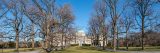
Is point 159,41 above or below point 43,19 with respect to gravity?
below

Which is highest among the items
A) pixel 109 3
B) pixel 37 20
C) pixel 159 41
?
pixel 109 3

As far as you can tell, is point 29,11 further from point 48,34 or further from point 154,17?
point 154,17

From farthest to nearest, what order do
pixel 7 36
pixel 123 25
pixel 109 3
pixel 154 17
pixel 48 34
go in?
pixel 123 25
pixel 154 17
pixel 109 3
pixel 48 34
pixel 7 36

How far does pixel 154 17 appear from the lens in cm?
4584

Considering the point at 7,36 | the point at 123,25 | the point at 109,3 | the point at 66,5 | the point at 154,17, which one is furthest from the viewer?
the point at 123,25

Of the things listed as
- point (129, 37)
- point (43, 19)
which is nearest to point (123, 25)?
point (129, 37)

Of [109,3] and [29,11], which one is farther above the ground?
[109,3]

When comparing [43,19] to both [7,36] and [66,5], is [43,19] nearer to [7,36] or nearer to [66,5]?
[7,36]

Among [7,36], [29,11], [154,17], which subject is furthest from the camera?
[154,17]

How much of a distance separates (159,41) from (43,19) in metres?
48.1

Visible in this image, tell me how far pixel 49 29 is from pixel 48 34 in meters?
1.66

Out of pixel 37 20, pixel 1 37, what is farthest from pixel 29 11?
pixel 1 37

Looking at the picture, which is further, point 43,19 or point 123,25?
point 123,25

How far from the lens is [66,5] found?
49875mm
